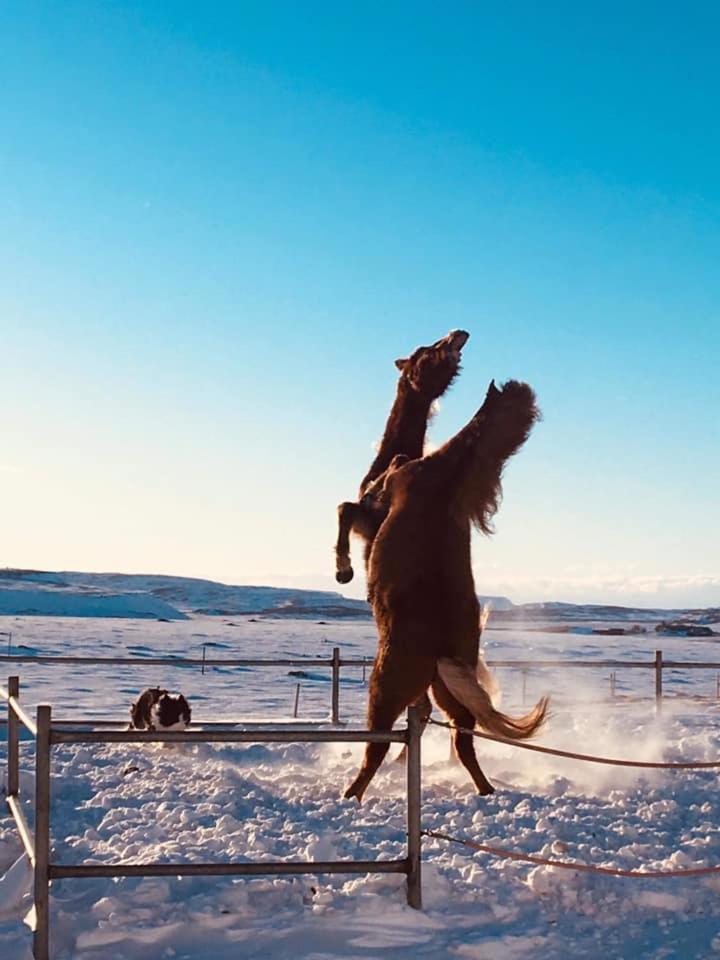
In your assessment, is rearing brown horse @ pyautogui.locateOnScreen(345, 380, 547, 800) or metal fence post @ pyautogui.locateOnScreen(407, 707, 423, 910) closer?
metal fence post @ pyautogui.locateOnScreen(407, 707, 423, 910)

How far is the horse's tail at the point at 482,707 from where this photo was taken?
603cm

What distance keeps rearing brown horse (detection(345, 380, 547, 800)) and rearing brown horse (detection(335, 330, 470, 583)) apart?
433 millimetres

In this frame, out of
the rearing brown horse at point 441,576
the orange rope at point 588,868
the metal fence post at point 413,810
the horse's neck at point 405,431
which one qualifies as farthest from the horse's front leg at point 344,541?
the metal fence post at point 413,810

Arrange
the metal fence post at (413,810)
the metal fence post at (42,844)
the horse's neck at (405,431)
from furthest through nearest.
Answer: the horse's neck at (405,431) → the metal fence post at (413,810) → the metal fence post at (42,844)

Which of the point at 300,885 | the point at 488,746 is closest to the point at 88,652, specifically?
the point at 488,746

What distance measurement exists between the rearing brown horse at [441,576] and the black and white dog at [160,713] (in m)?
3.84

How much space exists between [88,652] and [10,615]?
22870 millimetres

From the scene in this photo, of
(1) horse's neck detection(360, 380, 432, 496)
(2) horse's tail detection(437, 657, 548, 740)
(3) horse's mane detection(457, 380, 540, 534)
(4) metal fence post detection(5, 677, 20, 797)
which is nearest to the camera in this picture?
(2) horse's tail detection(437, 657, 548, 740)

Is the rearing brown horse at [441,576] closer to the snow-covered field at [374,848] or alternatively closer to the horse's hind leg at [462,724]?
the horse's hind leg at [462,724]

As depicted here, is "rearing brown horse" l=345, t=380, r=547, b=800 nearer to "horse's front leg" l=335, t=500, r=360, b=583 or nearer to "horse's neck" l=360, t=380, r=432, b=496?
"horse's front leg" l=335, t=500, r=360, b=583

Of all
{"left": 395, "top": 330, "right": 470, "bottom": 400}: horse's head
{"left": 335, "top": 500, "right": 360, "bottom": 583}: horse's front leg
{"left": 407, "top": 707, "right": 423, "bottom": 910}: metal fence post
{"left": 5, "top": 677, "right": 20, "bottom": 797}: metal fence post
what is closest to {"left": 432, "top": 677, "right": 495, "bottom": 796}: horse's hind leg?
{"left": 335, "top": 500, "right": 360, "bottom": 583}: horse's front leg

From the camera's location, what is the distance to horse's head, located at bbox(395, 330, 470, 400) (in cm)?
701

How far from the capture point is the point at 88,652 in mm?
27156

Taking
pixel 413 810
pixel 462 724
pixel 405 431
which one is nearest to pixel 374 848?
pixel 413 810
